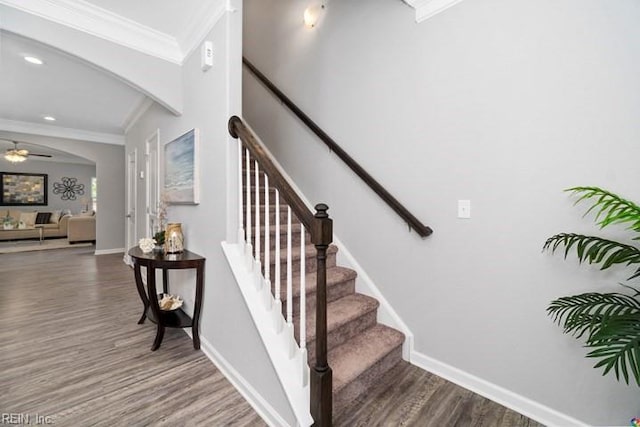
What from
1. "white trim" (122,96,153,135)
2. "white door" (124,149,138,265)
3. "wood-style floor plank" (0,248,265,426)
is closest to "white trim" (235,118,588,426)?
"wood-style floor plank" (0,248,265,426)

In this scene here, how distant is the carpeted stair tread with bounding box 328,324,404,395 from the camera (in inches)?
60.1

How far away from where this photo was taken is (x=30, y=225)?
26.4 ft

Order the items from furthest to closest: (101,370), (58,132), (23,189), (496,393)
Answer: (23,189) → (58,132) → (101,370) → (496,393)

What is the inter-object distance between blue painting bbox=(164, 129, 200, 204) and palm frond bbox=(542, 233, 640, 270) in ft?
7.63

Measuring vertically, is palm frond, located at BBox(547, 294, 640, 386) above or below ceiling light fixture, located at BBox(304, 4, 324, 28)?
below

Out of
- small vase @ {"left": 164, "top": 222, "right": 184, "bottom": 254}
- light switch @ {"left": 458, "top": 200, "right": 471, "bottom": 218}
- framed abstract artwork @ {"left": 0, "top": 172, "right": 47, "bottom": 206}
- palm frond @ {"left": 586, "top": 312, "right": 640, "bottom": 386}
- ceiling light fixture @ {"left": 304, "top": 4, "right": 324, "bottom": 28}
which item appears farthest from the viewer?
framed abstract artwork @ {"left": 0, "top": 172, "right": 47, "bottom": 206}

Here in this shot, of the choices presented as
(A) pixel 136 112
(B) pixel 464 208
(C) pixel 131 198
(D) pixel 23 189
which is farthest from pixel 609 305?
(D) pixel 23 189

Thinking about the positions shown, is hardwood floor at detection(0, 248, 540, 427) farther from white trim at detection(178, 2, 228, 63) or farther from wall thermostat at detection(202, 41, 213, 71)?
white trim at detection(178, 2, 228, 63)

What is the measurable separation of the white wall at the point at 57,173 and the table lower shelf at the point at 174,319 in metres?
10.4

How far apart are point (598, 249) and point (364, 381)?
1.33 meters

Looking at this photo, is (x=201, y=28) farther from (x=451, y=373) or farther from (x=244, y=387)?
(x=451, y=373)

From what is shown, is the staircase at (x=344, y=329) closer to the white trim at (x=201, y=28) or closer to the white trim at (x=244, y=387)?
the white trim at (x=244, y=387)

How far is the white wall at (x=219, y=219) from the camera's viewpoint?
1572mm

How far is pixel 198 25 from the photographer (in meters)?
2.09
